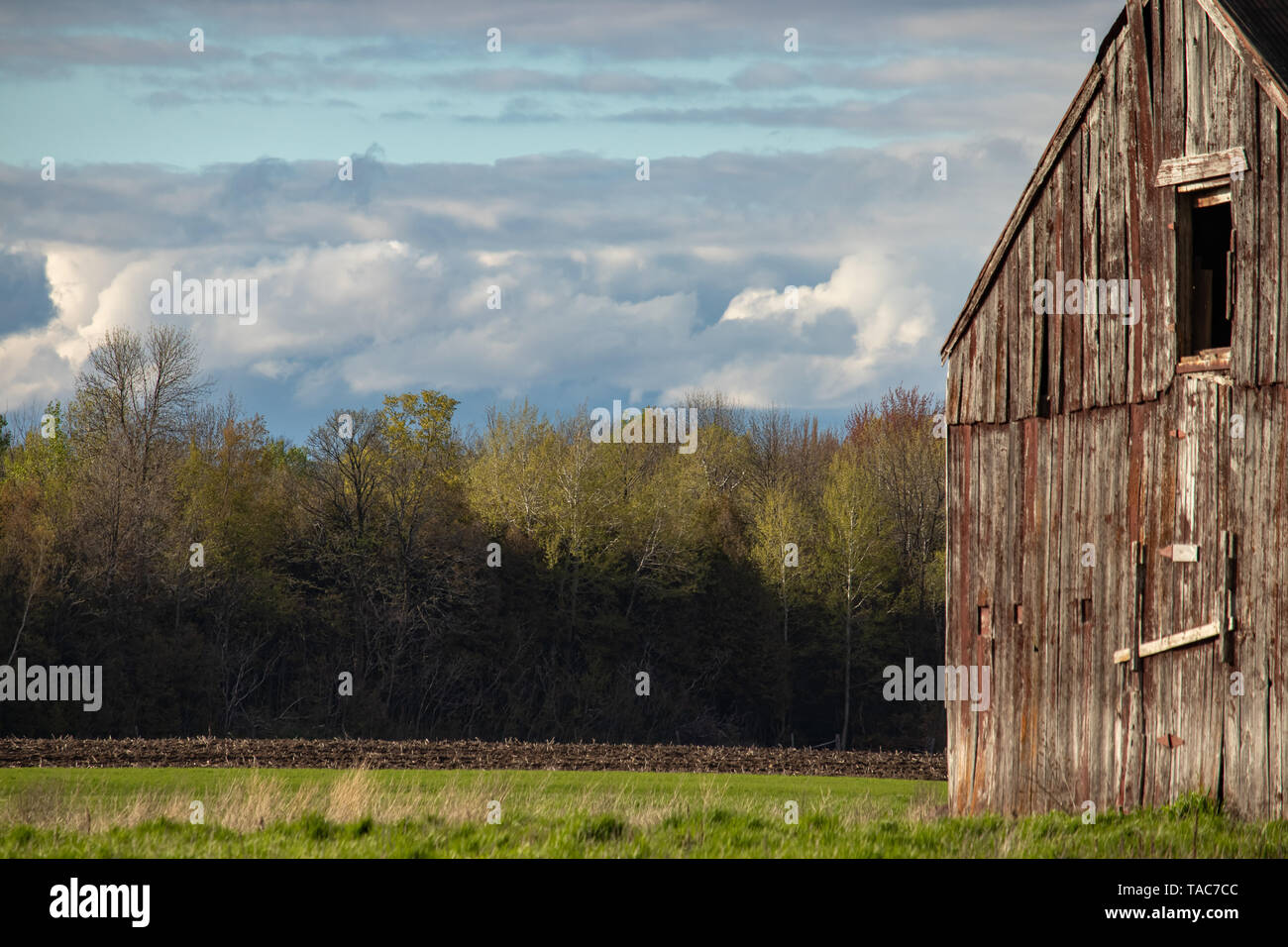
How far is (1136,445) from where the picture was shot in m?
15.4

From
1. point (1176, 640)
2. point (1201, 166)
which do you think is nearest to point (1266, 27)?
point (1201, 166)

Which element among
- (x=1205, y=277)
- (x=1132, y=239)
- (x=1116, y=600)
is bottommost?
(x=1116, y=600)

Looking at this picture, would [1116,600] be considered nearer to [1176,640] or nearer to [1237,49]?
[1176,640]

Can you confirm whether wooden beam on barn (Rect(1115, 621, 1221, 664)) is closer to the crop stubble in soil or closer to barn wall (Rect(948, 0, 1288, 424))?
barn wall (Rect(948, 0, 1288, 424))

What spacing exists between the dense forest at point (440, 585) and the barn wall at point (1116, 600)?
102 ft

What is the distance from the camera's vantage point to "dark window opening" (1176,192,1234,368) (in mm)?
14898

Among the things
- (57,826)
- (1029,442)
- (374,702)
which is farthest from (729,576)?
(57,826)

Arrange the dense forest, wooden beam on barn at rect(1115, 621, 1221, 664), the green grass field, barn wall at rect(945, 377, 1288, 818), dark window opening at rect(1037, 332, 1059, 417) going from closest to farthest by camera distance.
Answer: the green grass field
barn wall at rect(945, 377, 1288, 818)
wooden beam on barn at rect(1115, 621, 1221, 664)
dark window opening at rect(1037, 332, 1059, 417)
the dense forest

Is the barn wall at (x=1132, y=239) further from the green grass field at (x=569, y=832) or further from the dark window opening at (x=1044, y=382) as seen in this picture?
the green grass field at (x=569, y=832)

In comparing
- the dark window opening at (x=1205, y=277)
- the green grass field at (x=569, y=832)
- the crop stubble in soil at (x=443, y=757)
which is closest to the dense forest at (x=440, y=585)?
the crop stubble in soil at (x=443, y=757)

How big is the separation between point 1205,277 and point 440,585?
3746cm

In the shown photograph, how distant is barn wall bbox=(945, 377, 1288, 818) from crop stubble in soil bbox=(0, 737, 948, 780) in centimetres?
1256

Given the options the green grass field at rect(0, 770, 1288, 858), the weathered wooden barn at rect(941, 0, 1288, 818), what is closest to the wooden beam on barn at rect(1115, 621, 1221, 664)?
the weathered wooden barn at rect(941, 0, 1288, 818)

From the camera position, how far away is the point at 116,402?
51.1m
